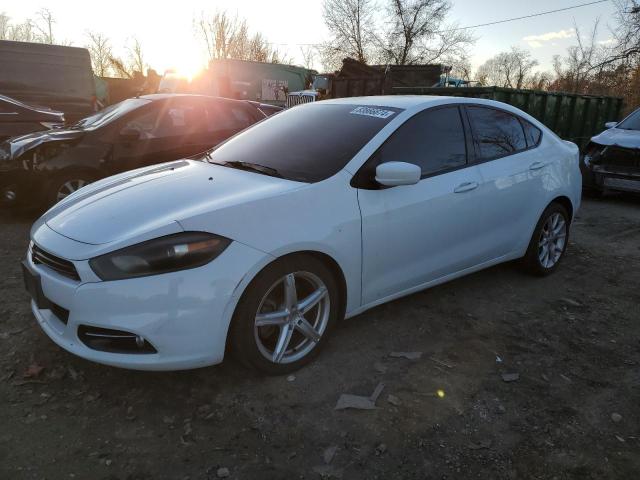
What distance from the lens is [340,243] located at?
2770mm

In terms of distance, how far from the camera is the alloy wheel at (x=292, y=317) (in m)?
2.65

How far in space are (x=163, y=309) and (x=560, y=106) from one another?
10514mm

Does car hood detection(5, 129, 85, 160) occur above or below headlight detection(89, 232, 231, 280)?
above

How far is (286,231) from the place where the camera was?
256 cm

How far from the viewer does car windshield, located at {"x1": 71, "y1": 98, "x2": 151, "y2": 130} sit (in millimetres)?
5746

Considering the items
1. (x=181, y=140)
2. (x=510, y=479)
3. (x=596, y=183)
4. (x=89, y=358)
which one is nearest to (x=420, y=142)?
(x=510, y=479)

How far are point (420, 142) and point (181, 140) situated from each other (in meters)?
3.44

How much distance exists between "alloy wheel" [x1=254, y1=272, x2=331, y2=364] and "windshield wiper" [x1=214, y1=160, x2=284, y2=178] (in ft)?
2.26

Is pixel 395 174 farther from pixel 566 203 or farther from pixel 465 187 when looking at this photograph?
pixel 566 203

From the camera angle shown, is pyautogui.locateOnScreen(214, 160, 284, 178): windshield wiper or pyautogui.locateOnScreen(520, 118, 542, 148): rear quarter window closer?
pyautogui.locateOnScreen(214, 160, 284, 178): windshield wiper

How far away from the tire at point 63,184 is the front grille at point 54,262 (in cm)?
308

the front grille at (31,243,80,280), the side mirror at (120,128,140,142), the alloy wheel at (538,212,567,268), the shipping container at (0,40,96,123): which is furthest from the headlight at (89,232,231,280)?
the shipping container at (0,40,96,123)

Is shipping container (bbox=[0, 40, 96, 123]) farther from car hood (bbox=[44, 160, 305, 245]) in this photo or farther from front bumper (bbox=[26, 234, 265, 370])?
front bumper (bbox=[26, 234, 265, 370])

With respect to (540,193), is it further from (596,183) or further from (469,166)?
(596,183)
